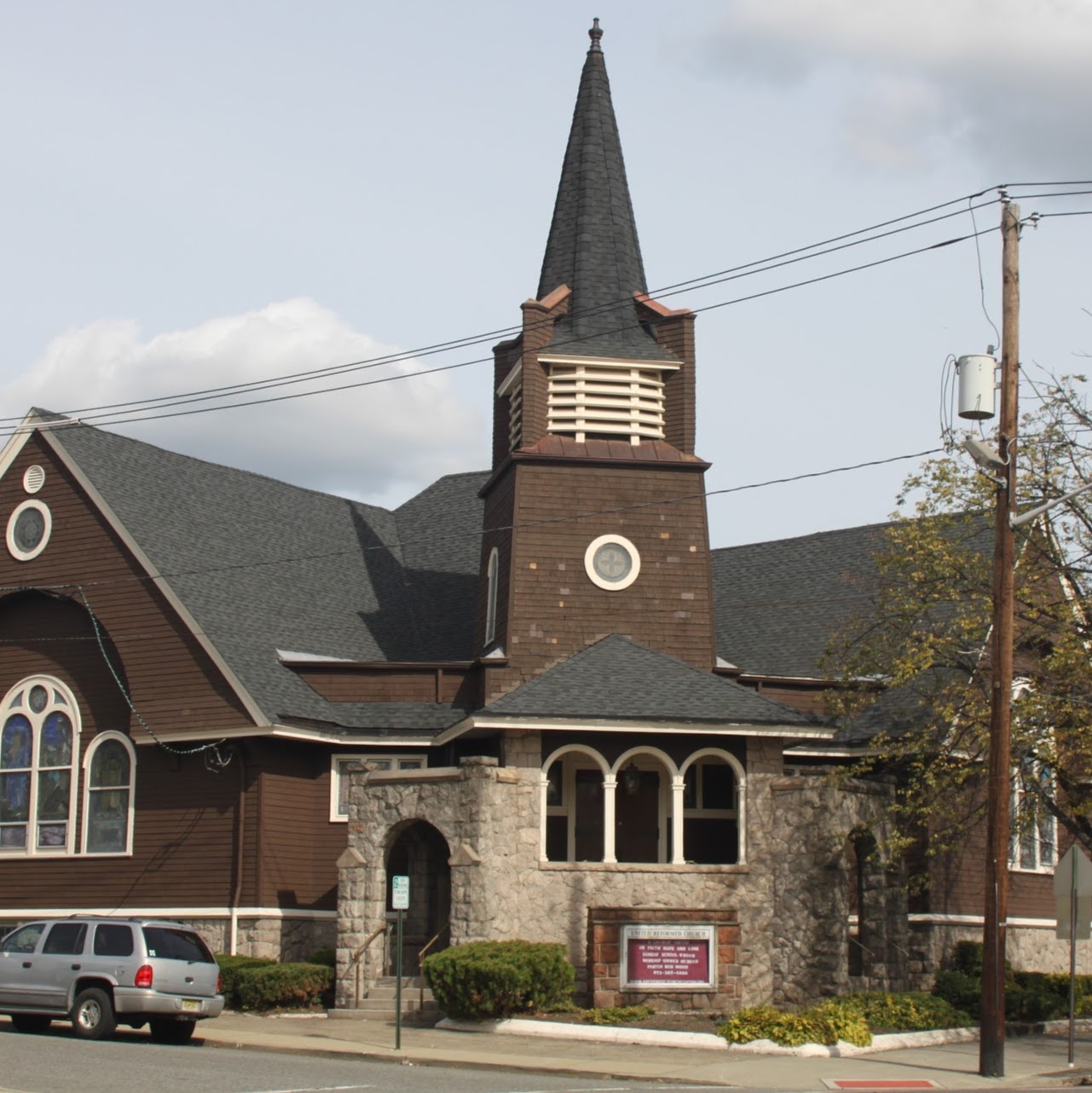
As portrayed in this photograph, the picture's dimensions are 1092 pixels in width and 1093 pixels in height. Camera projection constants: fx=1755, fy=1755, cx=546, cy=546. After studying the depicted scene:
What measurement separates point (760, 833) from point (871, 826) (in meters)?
2.16

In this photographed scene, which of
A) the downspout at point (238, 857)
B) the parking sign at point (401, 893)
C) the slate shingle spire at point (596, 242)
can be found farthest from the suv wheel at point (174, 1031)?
the slate shingle spire at point (596, 242)

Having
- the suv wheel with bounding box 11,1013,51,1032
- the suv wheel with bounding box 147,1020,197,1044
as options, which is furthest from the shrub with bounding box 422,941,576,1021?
the suv wheel with bounding box 11,1013,51,1032

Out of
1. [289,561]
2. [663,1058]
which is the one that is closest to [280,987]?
[663,1058]

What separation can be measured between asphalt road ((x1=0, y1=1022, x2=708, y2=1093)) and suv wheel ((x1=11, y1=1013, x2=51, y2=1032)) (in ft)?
3.34

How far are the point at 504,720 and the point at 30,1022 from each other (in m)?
8.67

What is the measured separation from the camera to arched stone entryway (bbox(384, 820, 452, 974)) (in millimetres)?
31359

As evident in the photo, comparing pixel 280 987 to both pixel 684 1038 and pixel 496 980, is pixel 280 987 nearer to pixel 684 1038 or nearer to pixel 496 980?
pixel 496 980

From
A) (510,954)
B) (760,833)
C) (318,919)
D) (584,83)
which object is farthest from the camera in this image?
(584,83)

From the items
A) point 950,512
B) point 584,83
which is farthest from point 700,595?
point 584,83

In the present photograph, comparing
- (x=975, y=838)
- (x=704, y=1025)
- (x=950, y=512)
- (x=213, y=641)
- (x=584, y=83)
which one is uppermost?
(x=584, y=83)

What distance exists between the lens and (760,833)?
29609mm

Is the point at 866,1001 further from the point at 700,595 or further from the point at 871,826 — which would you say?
the point at 700,595

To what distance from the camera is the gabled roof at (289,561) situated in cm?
3359

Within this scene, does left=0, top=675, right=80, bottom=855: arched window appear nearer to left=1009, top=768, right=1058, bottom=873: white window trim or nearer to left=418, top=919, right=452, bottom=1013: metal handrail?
left=418, top=919, right=452, bottom=1013: metal handrail
